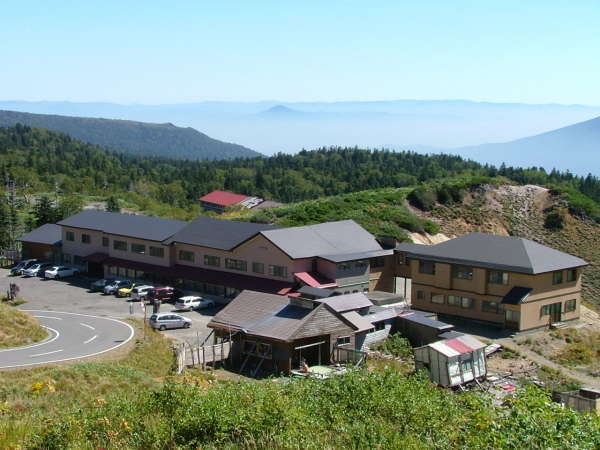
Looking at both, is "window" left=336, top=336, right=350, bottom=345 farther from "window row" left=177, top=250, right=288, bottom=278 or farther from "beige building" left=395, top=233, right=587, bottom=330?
"window row" left=177, top=250, right=288, bottom=278

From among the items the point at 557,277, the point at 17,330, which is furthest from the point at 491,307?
the point at 17,330

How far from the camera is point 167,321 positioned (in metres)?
36.9

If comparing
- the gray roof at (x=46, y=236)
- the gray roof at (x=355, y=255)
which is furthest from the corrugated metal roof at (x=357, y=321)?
the gray roof at (x=46, y=236)

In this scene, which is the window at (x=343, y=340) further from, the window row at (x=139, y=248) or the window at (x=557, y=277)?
the window row at (x=139, y=248)

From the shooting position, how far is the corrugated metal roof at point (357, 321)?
105 ft

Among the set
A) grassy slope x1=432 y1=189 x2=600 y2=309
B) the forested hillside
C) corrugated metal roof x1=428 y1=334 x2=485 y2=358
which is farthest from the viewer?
the forested hillside

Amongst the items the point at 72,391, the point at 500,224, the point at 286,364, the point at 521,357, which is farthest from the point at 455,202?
the point at 72,391

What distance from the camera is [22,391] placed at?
21281 mm

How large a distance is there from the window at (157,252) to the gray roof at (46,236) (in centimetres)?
1035

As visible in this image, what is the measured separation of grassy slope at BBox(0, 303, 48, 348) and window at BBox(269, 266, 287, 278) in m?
14.4

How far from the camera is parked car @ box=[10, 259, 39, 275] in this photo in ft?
171

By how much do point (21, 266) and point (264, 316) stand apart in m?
28.8

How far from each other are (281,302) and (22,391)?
13.7 metres

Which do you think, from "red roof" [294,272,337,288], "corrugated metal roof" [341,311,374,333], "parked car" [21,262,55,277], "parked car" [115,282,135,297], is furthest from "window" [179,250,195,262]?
"corrugated metal roof" [341,311,374,333]
